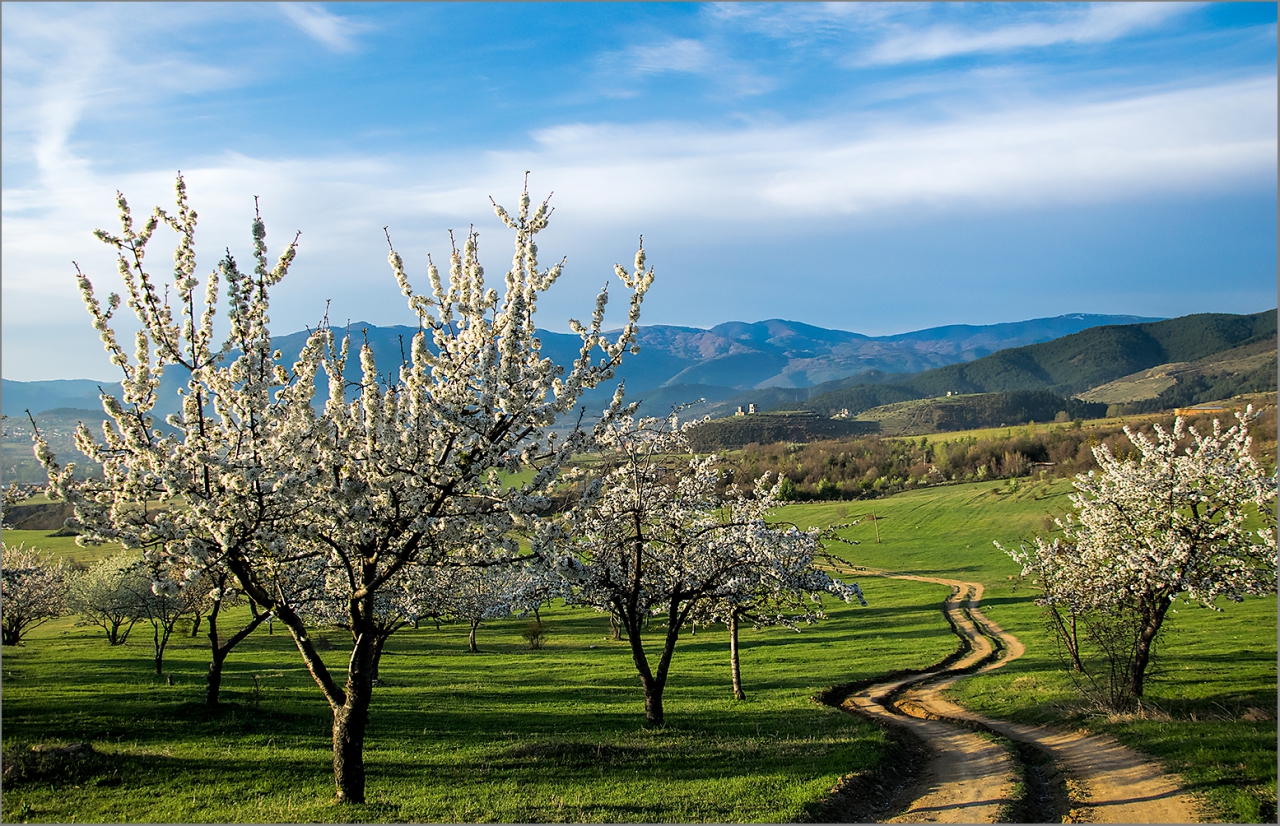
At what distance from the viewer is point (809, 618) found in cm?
2370

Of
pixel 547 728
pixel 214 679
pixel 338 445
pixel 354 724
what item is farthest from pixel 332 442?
pixel 214 679

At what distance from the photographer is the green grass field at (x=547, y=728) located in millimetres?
14570

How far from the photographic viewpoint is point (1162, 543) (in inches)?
925

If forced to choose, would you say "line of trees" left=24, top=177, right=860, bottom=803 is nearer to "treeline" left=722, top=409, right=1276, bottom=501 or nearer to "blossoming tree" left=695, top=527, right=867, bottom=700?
"blossoming tree" left=695, top=527, right=867, bottom=700

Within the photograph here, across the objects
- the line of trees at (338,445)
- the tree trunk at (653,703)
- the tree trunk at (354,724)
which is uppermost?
the line of trees at (338,445)

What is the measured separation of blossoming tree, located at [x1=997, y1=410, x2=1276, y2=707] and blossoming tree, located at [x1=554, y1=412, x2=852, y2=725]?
11.9m

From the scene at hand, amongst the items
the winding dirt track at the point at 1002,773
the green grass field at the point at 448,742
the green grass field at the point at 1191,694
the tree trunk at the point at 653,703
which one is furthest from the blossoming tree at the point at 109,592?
the green grass field at the point at 1191,694

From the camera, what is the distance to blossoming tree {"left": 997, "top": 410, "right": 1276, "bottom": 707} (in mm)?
23109

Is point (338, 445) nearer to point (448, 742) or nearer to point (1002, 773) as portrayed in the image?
point (448, 742)

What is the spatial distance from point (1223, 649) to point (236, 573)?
4869cm

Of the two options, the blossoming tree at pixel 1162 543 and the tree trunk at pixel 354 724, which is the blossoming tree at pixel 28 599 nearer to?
the tree trunk at pixel 354 724

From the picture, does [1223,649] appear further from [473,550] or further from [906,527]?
[906,527]

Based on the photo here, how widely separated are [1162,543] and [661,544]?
16966mm

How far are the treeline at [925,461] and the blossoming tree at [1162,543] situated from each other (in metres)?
113
